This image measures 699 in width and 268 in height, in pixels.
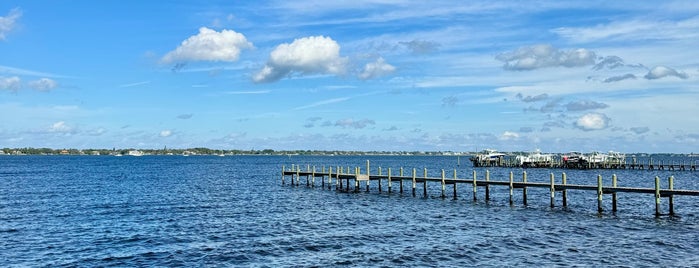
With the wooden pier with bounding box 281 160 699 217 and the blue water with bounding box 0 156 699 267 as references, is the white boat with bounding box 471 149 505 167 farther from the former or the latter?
the blue water with bounding box 0 156 699 267

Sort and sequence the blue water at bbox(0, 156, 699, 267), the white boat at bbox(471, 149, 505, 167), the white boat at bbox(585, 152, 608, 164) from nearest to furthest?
the blue water at bbox(0, 156, 699, 267), the white boat at bbox(585, 152, 608, 164), the white boat at bbox(471, 149, 505, 167)

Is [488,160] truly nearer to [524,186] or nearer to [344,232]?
[524,186]

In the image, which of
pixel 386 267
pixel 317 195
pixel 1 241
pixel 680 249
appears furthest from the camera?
pixel 317 195

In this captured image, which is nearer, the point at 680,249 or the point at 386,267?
the point at 386,267

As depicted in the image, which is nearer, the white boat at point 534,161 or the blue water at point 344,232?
the blue water at point 344,232

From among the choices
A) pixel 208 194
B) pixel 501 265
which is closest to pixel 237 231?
pixel 501 265

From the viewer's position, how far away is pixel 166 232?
33.5 m

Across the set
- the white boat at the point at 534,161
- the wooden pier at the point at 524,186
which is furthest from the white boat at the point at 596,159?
the wooden pier at the point at 524,186

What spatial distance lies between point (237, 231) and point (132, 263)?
30.8 ft

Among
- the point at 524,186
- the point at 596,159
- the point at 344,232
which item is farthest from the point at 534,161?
the point at 344,232

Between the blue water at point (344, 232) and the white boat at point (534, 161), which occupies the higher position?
the white boat at point (534, 161)

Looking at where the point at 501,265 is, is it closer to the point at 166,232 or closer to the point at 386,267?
the point at 386,267

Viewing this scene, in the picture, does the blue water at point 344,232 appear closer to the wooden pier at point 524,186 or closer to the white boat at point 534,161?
the wooden pier at point 524,186

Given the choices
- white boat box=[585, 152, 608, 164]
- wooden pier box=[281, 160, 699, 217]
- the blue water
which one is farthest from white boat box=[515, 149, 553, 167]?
the blue water
